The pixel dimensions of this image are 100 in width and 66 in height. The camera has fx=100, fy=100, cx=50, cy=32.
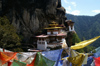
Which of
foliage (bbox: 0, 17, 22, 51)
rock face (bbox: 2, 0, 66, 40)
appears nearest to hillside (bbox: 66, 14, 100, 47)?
rock face (bbox: 2, 0, 66, 40)

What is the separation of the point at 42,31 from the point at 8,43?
725 cm

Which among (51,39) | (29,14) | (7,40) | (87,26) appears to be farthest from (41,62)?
(87,26)

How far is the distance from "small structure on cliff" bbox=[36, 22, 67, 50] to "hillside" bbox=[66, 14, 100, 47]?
155 ft

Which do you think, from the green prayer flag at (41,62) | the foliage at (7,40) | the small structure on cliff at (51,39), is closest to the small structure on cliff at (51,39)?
the small structure on cliff at (51,39)

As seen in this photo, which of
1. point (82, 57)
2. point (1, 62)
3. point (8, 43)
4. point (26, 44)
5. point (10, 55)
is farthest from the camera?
point (26, 44)

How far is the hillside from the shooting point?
208 ft

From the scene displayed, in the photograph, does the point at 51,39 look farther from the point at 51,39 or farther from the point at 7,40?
the point at 7,40

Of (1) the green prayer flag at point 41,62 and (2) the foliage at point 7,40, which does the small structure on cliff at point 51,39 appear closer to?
(2) the foliage at point 7,40

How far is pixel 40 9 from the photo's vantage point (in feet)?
62.4

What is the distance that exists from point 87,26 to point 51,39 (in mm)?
67554

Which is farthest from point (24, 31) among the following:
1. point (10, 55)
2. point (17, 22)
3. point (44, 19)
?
point (10, 55)

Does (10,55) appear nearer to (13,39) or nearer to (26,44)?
(13,39)

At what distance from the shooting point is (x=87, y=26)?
258 feet

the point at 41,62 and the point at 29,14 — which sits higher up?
the point at 29,14
